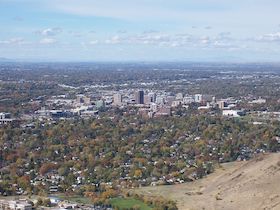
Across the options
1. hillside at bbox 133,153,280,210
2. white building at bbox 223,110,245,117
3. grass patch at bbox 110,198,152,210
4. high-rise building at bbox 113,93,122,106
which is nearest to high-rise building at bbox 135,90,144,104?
high-rise building at bbox 113,93,122,106

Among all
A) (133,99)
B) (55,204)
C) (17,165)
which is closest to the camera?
(55,204)

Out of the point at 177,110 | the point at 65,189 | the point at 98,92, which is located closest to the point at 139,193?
the point at 65,189

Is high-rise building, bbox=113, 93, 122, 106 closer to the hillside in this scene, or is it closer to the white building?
the white building

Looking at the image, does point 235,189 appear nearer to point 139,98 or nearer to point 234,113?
point 234,113

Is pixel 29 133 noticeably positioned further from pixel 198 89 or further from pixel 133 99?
pixel 198 89

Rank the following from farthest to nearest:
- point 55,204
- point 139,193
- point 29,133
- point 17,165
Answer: point 29,133 < point 17,165 < point 139,193 < point 55,204

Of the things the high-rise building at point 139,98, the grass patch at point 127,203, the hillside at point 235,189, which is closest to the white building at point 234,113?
the high-rise building at point 139,98
